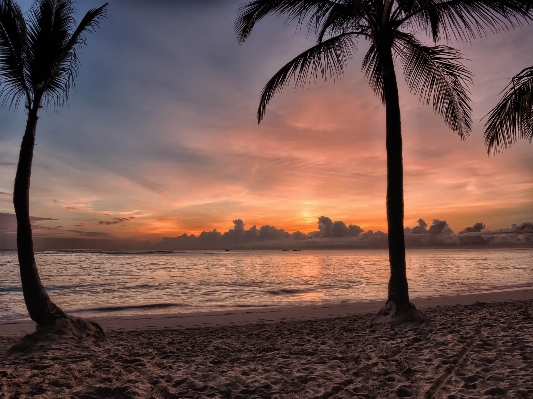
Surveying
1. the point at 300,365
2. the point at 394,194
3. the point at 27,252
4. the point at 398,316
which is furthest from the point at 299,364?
the point at 27,252

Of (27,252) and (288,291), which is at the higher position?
(27,252)

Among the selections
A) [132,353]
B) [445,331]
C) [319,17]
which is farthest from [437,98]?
[132,353]

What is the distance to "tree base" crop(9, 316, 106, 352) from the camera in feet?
21.3

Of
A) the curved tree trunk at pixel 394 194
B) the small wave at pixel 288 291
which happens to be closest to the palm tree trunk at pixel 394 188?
the curved tree trunk at pixel 394 194

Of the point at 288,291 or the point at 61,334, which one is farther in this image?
the point at 288,291

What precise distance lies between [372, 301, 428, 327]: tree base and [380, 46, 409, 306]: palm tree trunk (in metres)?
0.15

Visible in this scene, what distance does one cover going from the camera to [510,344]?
5781 mm

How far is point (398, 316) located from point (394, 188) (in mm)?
Result: 2574

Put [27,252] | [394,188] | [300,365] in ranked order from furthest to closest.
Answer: [394,188]
[27,252]
[300,365]

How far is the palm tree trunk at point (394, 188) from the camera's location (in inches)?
320

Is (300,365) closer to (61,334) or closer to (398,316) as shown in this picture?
(398,316)

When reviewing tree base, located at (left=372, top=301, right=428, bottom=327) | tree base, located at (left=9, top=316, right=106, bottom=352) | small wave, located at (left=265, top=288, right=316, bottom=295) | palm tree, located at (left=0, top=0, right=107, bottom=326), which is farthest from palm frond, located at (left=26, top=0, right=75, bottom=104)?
small wave, located at (left=265, top=288, right=316, bottom=295)

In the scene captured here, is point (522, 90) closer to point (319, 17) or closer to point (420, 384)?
point (319, 17)

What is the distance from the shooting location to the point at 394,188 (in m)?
8.16
